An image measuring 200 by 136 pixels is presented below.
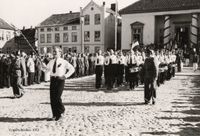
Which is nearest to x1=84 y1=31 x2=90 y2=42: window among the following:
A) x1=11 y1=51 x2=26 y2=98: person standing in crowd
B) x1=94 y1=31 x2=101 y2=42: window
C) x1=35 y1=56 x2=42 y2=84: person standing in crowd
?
x1=94 y1=31 x2=101 y2=42: window

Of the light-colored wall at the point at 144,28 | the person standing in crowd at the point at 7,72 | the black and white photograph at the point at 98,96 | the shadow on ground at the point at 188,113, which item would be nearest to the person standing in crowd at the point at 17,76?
the black and white photograph at the point at 98,96

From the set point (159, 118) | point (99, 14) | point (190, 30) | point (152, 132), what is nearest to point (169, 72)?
point (159, 118)

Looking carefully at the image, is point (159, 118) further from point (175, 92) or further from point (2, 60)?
point (2, 60)

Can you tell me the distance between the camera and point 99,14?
1992 inches

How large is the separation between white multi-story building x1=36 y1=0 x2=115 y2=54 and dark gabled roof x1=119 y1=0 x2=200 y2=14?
24.0 feet

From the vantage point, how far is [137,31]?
142 feet

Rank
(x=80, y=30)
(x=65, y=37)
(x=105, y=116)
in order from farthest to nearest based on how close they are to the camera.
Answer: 1. (x=65, y=37)
2. (x=80, y=30)
3. (x=105, y=116)

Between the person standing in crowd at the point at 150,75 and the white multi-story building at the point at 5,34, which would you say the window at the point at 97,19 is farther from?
the person standing in crowd at the point at 150,75

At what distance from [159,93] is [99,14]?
37.1 meters

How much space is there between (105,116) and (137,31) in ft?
114

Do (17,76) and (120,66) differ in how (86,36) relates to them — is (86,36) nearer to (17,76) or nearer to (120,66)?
(120,66)

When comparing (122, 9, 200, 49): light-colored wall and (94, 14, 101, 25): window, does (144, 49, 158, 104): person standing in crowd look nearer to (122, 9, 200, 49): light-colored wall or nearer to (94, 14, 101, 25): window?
(122, 9, 200, 49): light-colored wall

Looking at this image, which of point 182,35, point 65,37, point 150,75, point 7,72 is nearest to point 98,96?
point 150,75

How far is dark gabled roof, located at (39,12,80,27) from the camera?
5422 cm
